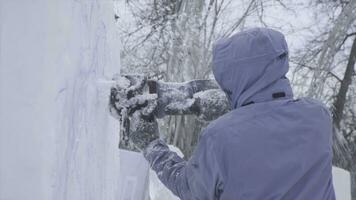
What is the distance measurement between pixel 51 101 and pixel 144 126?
36cm

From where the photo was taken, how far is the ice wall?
1688 mm

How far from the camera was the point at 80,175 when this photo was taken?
1.94m

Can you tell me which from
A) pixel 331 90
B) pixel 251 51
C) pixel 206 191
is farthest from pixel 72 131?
pixel 331 90

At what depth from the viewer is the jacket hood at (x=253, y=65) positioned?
1.63 m

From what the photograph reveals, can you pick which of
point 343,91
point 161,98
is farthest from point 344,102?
point 161,98

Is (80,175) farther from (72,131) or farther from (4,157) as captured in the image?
(4,157)

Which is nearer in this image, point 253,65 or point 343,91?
point 253,65

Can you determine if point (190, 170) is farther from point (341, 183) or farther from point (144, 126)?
point (341, 183)

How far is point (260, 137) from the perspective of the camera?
62.2 inches

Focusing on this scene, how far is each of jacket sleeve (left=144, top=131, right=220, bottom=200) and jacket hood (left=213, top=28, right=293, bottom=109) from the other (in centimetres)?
19

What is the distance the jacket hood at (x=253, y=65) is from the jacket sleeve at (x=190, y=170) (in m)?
0.19

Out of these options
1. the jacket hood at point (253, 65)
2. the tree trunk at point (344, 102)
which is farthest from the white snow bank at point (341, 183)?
the tree trunk at point (344, 102)

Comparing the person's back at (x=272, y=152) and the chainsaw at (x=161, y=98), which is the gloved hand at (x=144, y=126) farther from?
the person's back at (x=272, y=152)

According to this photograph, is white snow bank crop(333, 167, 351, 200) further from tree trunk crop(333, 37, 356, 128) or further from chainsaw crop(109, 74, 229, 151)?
tree trunk crop(333, 37, 356, 128)
